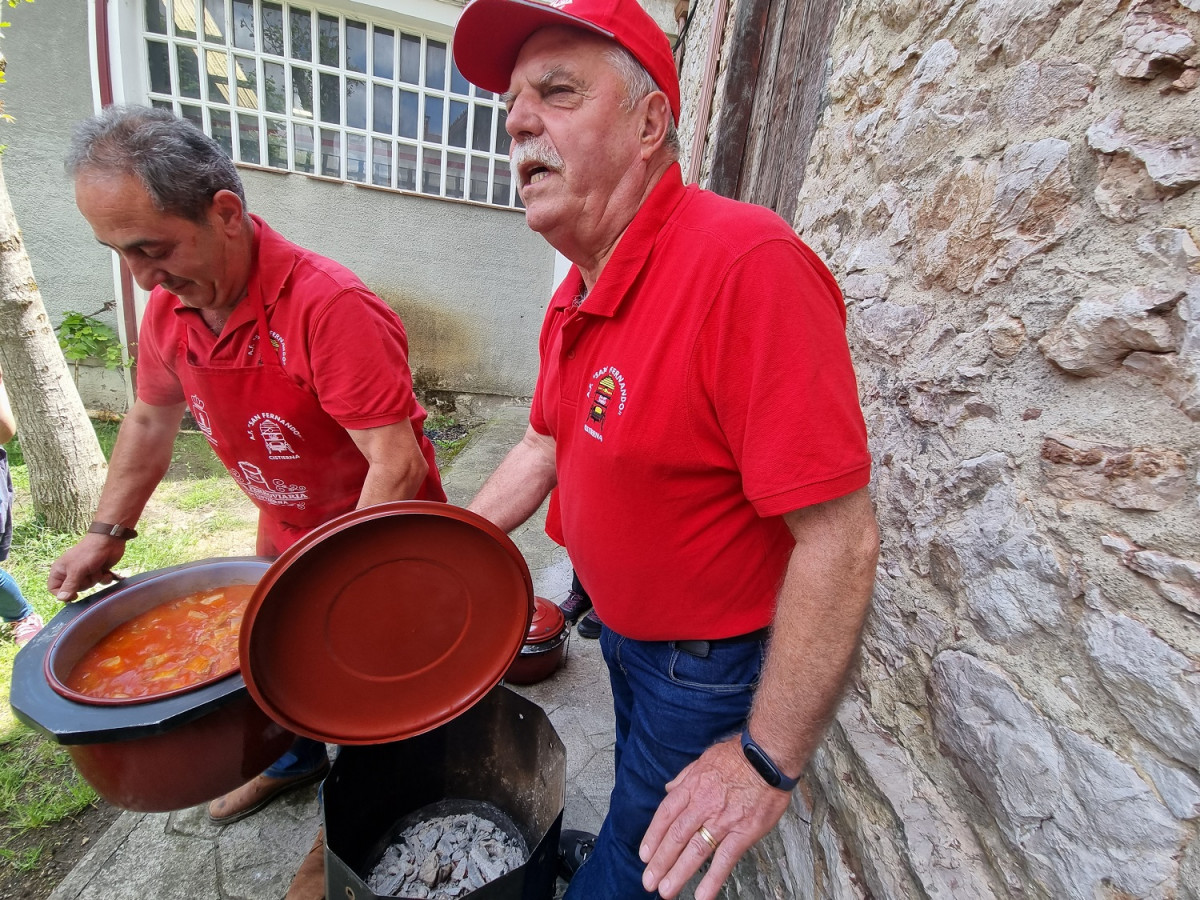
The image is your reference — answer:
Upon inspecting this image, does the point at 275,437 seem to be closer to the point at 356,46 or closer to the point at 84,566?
the point at 84,566

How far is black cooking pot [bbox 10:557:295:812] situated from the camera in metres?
1.28

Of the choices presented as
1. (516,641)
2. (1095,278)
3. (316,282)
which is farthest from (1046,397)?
(316,282)

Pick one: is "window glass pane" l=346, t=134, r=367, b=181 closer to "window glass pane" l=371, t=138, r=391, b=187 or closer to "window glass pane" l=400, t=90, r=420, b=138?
"window glass pane" l=371, t=138, r=391, b=187

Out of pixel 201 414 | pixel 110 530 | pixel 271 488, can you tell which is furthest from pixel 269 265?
pixel 110 530

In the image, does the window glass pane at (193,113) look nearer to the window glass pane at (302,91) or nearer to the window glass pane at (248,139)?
the window glass pane at (248,139)

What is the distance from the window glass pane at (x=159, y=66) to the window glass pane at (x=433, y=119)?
2.77 meters

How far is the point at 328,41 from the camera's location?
6.59m

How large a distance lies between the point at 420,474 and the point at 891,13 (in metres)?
2.06

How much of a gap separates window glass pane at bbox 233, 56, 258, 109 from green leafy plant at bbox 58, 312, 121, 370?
3.10 m

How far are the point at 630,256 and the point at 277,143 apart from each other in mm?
7525

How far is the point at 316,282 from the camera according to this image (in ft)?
6.20

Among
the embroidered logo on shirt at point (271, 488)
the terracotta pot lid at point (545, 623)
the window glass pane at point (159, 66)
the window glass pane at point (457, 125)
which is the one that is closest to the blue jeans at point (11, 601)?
the embroidered logo on shirt at point (271, 488)

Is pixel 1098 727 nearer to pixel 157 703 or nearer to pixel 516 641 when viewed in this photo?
pixel 516 641

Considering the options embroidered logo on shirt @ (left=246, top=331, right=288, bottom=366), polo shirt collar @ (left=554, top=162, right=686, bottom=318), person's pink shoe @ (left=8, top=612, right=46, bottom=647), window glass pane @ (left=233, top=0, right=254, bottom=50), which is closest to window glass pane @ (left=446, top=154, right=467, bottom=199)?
window glass pane @ (left=233, top=0, right=254, bottom=50)
